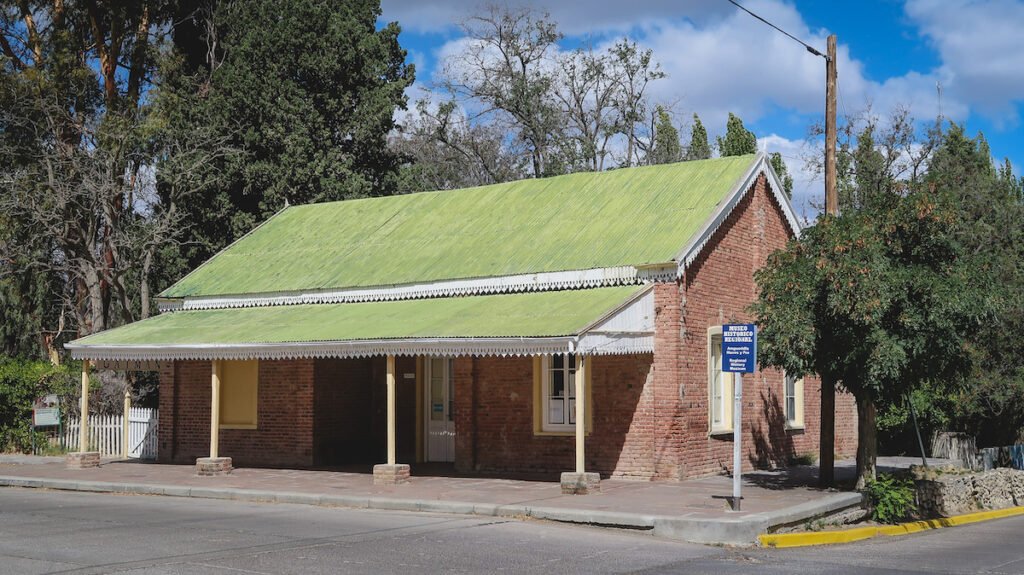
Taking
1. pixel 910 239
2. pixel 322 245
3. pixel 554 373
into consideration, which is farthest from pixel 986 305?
pixel 322 245

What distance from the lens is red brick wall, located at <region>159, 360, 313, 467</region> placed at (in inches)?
877

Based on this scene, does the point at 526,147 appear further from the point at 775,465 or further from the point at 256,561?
the point at 256,561

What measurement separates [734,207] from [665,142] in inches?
1071

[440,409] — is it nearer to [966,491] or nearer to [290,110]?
[966,491]

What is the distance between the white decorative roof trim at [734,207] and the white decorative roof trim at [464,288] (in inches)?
21.5

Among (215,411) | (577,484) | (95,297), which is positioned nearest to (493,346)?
(577,484)

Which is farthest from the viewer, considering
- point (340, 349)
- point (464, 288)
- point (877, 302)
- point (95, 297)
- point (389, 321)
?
point (95, 297)

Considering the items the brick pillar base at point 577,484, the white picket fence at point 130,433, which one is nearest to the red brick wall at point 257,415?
the white picket fence at point 130,433

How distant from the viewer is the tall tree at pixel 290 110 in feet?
112

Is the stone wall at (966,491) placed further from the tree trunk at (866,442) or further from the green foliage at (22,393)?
the green foliage at (22,393)

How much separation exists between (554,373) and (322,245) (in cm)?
819

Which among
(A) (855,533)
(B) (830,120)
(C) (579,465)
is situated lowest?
(A) (855,533)

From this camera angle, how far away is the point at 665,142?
46.8 m

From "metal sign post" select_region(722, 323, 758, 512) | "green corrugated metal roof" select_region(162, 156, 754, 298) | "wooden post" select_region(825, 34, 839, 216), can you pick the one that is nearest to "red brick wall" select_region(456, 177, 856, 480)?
"green corrugated metal roof" select_region(162, 156, 754, 298)
